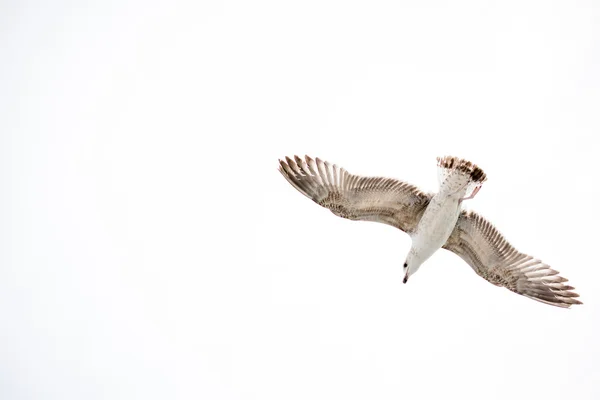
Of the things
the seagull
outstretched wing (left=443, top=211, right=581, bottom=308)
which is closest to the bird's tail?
the seagull

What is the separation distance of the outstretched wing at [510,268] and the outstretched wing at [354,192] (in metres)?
1.13

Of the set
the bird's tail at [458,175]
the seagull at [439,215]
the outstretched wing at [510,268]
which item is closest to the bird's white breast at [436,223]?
the seagull at [439,215]

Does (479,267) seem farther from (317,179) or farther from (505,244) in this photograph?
(317,179)

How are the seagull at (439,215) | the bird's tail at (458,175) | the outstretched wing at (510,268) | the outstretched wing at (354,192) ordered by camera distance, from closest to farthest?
the bird's tail at (458,175), the seagull at (439,215), the outstretched wing at (354,192), the outstretched wing at (510,268)

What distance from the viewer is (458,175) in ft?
43.8

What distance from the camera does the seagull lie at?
44.6ft

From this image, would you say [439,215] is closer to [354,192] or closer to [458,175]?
[458,175]

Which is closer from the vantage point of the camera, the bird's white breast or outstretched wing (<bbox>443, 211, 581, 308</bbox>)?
the bird's white breast

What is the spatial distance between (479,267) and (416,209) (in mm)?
1917

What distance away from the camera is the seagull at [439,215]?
13594 millimetres

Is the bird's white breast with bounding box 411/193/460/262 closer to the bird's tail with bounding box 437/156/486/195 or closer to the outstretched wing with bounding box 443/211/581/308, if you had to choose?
the bird's tail with bounding box 437/156/486/195

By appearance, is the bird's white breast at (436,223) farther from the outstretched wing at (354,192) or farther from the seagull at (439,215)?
the outstretched wing at (354,192)

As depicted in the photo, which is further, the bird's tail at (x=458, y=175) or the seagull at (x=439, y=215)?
the seagull at (x=439, y=215)

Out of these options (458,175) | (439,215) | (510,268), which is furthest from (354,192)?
(510,268)
